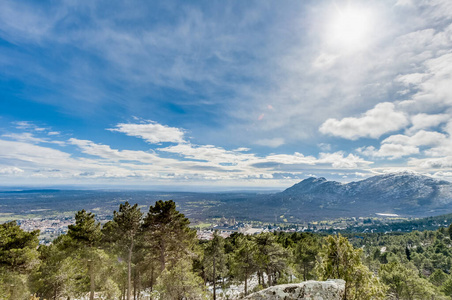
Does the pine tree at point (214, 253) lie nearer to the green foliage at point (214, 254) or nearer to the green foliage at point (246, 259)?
the green foliage at point (214, 254)

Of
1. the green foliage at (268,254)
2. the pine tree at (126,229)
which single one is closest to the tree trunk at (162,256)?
the pine tree at (126,229)

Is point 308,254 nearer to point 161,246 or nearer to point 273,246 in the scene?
point 273,246

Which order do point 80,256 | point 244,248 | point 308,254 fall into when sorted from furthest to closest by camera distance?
point 308,254
point 244,248
point 80,256

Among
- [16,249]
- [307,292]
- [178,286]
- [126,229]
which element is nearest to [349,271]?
[307,292]

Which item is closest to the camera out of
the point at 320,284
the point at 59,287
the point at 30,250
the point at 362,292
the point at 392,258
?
the point at 320,284

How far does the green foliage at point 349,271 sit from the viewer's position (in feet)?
39.0

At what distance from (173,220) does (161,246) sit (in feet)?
11.5

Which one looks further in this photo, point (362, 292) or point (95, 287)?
point (95, 287)

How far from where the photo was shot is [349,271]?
40.5ft

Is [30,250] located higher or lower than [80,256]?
higher

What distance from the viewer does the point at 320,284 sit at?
36.2ft

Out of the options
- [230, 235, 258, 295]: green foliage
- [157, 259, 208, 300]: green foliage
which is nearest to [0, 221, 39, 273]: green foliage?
[157, 259, 208, 300]: green foliage

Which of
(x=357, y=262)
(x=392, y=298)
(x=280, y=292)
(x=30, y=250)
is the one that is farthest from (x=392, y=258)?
(x=30, y=250)

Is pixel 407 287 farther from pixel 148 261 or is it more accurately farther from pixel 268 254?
pixel 148 261
